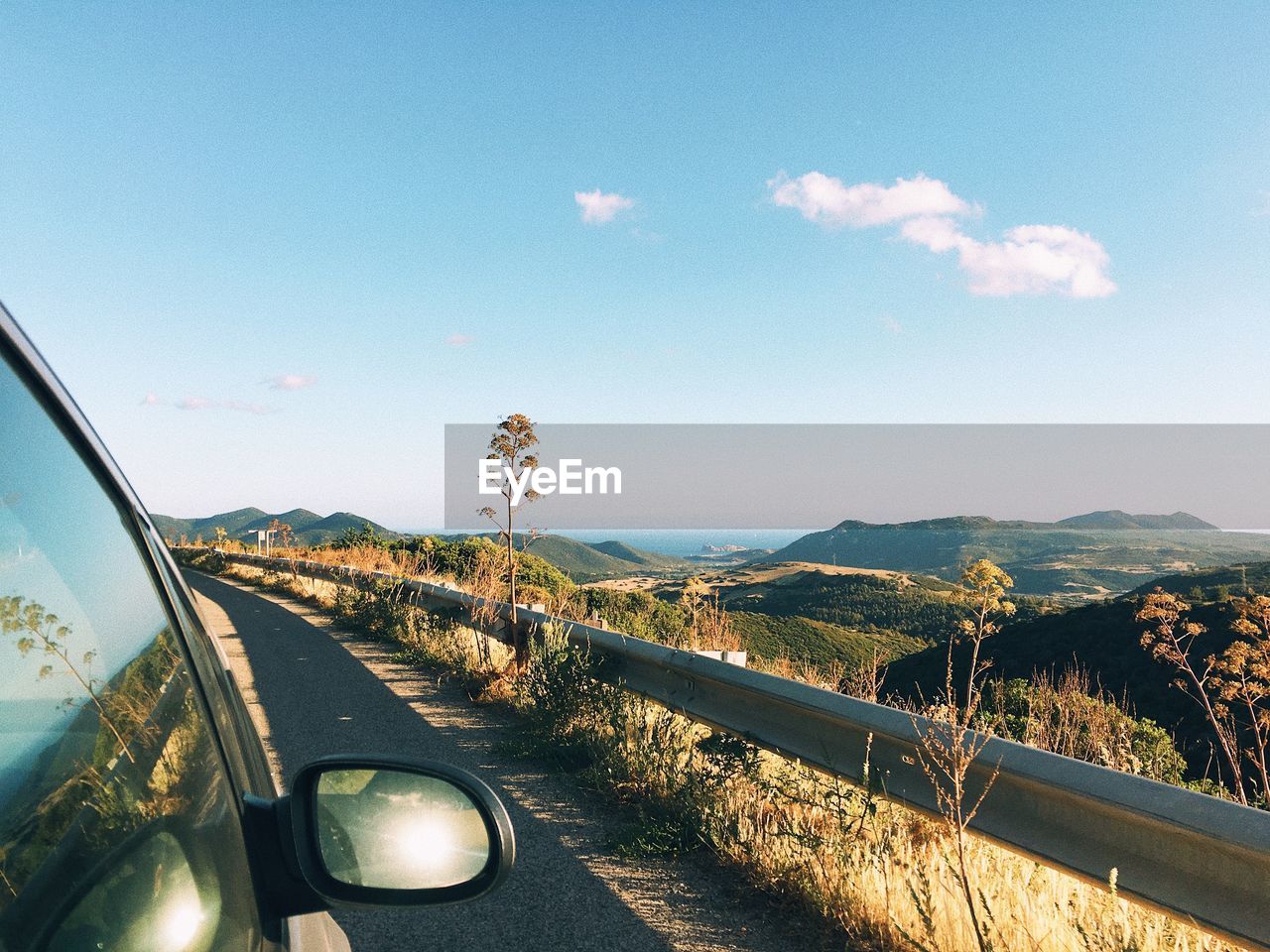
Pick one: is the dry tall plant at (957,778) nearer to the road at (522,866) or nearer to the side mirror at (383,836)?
the road at (522,866)

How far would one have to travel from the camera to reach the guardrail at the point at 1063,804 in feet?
7.68

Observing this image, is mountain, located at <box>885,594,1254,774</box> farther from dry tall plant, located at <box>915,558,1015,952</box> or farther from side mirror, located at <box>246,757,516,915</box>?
side mirror, located at <box>246,757,516,915</box>

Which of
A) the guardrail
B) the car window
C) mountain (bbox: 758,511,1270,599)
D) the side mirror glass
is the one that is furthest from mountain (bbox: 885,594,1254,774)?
mountain (bbox: 758,511,1270,599)

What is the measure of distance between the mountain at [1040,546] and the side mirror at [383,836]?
1881 inches

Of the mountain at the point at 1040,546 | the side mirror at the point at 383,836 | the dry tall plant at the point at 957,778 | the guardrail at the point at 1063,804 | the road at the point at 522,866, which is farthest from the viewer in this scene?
the mountain at the point at 1040,546

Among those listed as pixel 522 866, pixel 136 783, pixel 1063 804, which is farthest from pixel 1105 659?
pixel 136 783

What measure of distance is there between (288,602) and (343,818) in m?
17.3

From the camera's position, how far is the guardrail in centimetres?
234

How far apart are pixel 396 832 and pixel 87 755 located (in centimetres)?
59

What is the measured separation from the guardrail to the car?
188 centimetres

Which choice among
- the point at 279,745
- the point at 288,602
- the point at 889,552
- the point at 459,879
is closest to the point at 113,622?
the point at 459,879

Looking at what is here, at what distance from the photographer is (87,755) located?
1141 mm

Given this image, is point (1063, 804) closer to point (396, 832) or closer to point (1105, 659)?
point (396, 832)

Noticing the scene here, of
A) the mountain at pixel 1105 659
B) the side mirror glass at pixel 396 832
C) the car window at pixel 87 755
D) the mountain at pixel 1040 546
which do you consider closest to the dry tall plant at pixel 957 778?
the side mirror glass at pixel 396 832
